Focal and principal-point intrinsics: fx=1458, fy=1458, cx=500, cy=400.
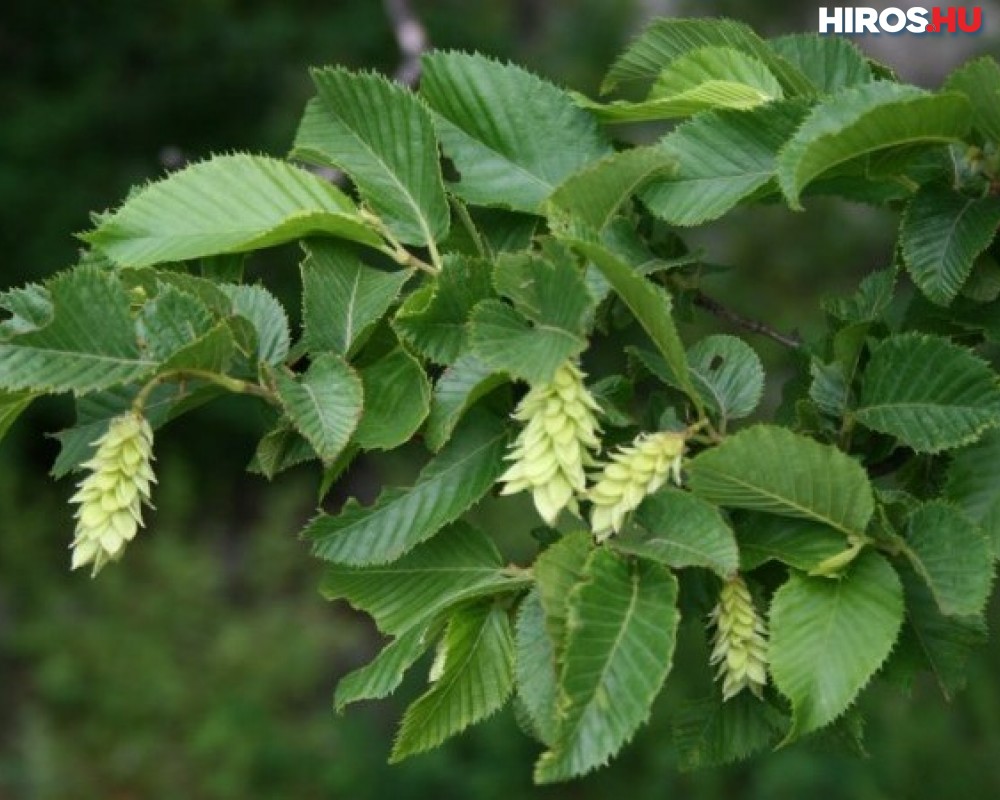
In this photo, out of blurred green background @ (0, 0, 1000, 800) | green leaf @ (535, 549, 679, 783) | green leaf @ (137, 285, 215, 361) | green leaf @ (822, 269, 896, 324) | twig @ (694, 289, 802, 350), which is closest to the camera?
green leaf @ (535, 549, 679, 783)

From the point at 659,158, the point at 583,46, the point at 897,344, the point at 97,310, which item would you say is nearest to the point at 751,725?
the point at 897,344

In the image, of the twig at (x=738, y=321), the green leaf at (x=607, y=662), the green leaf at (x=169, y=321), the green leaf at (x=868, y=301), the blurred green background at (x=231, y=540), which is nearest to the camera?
the green leaf at (x=607, y=662)

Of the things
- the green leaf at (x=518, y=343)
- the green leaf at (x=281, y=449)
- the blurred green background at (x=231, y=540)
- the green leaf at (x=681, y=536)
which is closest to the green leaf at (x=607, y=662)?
the green leaf at (x=681, y=536)

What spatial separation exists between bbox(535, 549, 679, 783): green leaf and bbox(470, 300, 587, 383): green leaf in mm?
123

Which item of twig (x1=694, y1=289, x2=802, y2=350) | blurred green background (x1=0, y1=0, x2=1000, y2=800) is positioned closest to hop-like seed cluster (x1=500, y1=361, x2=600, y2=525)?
twig (x1=694, y1=289, x2=802, y2=350)

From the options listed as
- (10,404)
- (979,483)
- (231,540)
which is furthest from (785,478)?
(231,540)

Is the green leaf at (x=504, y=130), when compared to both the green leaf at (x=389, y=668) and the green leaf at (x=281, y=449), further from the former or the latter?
the green leaf at (x=389, y=668)

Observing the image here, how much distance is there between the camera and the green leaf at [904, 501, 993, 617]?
2.89 feet

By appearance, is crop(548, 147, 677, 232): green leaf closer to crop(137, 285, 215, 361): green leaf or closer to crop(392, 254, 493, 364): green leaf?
crop(392, 254, 493, 364): green leaf

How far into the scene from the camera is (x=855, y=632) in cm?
90

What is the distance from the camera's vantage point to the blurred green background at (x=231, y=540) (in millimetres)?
3535

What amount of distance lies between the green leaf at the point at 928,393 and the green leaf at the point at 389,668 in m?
0.33

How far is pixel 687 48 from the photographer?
116 centimetres

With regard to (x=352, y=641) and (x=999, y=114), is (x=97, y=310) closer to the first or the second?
(x=999, y=114)
